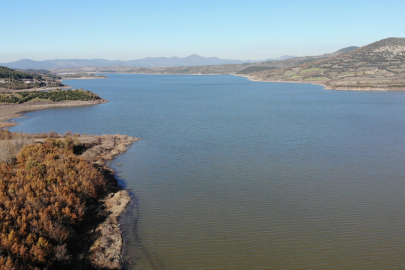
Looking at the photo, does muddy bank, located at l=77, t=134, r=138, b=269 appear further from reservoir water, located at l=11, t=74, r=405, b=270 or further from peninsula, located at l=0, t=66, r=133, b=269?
reservoir water, located at l=11, t=74, r=405, b=270

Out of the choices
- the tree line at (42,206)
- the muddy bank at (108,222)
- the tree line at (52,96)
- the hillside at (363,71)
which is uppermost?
the hillside at (363,71)

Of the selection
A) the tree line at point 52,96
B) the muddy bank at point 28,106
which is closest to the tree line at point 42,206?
the muddy bank at point 28,106

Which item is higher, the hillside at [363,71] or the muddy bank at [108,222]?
the hillside at [363,71]

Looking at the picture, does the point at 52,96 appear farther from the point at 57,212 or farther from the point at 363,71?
the point at 363,71

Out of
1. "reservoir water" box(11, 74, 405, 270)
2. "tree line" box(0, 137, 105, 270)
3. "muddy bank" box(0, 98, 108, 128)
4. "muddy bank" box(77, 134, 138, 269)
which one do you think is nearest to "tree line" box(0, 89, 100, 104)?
"muddy bank" box(0, 98, 108, 128)

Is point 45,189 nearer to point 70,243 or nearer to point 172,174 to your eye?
point 70,243

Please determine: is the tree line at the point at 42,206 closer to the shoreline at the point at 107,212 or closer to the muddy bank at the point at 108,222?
the shoreline at the point at 107,212

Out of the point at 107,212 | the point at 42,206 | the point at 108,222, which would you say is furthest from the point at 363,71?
the point at 42,206
